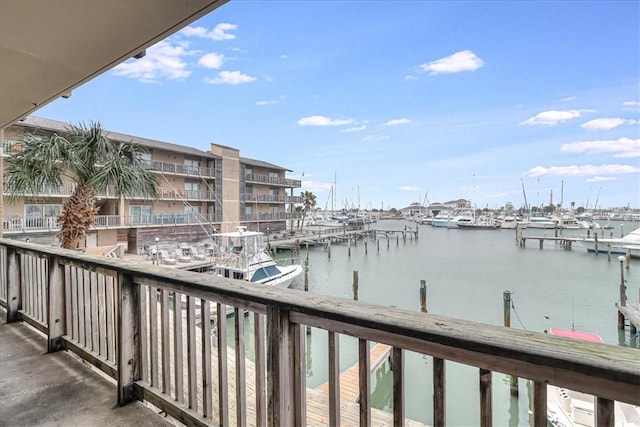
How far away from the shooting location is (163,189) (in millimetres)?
19781

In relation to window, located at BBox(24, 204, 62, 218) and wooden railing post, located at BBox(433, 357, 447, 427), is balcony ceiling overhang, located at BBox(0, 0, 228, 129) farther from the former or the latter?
window, located at BBox(24, 204, 62, 218)

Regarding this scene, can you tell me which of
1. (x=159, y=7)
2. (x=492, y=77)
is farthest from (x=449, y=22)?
(x=159, y=7)

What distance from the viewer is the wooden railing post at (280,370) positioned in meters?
1.21

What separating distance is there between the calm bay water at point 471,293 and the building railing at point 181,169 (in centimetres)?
933

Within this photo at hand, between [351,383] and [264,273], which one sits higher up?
[264,273]

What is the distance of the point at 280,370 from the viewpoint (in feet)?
Answer: 3.96

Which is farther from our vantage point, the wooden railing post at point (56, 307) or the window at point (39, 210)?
the window at point (39, 210)

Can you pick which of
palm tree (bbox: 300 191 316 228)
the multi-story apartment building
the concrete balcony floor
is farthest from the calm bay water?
palm tree (bbox: 300 191 316 228)

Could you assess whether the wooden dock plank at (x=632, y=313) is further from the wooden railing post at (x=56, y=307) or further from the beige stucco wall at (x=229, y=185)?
the beige stucco wall at (x=229, y=185)

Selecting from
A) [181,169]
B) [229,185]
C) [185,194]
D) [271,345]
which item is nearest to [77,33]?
[271,345]

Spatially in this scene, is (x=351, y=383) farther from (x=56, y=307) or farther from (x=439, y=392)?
(x=439, y=392)

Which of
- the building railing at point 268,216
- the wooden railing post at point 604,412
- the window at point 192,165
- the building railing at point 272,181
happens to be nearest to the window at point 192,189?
the window at point 192,165

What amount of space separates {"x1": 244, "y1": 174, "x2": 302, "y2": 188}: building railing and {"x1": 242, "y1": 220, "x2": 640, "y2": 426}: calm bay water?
6.23m

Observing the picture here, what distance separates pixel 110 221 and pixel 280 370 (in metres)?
18.9
